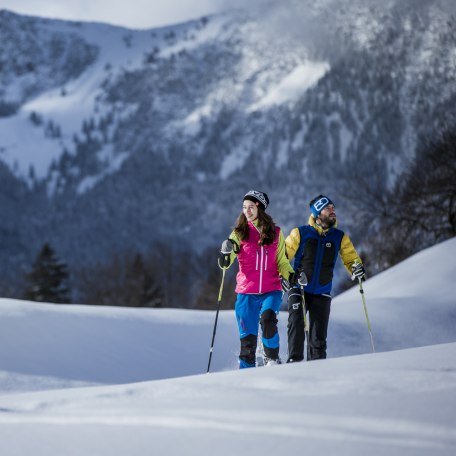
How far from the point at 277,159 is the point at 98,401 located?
171962 millimetres

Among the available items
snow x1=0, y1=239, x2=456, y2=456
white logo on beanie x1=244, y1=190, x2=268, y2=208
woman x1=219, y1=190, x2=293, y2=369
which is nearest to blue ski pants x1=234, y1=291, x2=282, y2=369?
woman x1=219, y1=190, x2=293, y2=369

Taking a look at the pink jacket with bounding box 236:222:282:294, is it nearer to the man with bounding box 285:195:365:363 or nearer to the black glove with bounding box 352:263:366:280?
the man with bounding box 285:195:365:363

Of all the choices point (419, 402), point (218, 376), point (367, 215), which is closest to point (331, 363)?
point (218, 376)

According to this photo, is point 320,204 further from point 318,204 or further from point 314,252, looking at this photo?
point 314,252

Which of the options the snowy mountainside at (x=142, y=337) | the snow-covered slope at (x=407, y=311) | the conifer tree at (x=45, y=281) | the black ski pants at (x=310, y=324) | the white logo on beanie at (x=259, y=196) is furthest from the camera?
the conifer tree at (x=45, y=281)

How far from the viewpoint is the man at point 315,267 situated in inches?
270

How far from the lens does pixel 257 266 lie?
6.40 metres

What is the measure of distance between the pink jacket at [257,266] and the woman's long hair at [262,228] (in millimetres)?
50

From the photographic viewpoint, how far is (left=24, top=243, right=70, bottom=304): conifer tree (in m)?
45.8

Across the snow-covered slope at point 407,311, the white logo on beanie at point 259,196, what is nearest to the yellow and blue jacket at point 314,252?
the white logo on beanie at point 259,196

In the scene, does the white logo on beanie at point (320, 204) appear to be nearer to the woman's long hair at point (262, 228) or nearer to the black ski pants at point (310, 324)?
the woman's long hair at point (262, 228)

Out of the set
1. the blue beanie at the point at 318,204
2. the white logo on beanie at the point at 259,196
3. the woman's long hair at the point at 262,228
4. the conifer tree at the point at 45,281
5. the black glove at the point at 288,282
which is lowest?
the black glove at the point at 288,282

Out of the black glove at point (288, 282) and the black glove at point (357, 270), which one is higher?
the black glove at point (357, 270)

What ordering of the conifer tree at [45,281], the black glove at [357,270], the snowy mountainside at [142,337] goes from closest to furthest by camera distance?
1. the black glove at [357,270]
2. the snowy mountainside at [142,337]
3. the conifer tree at [45,281]
